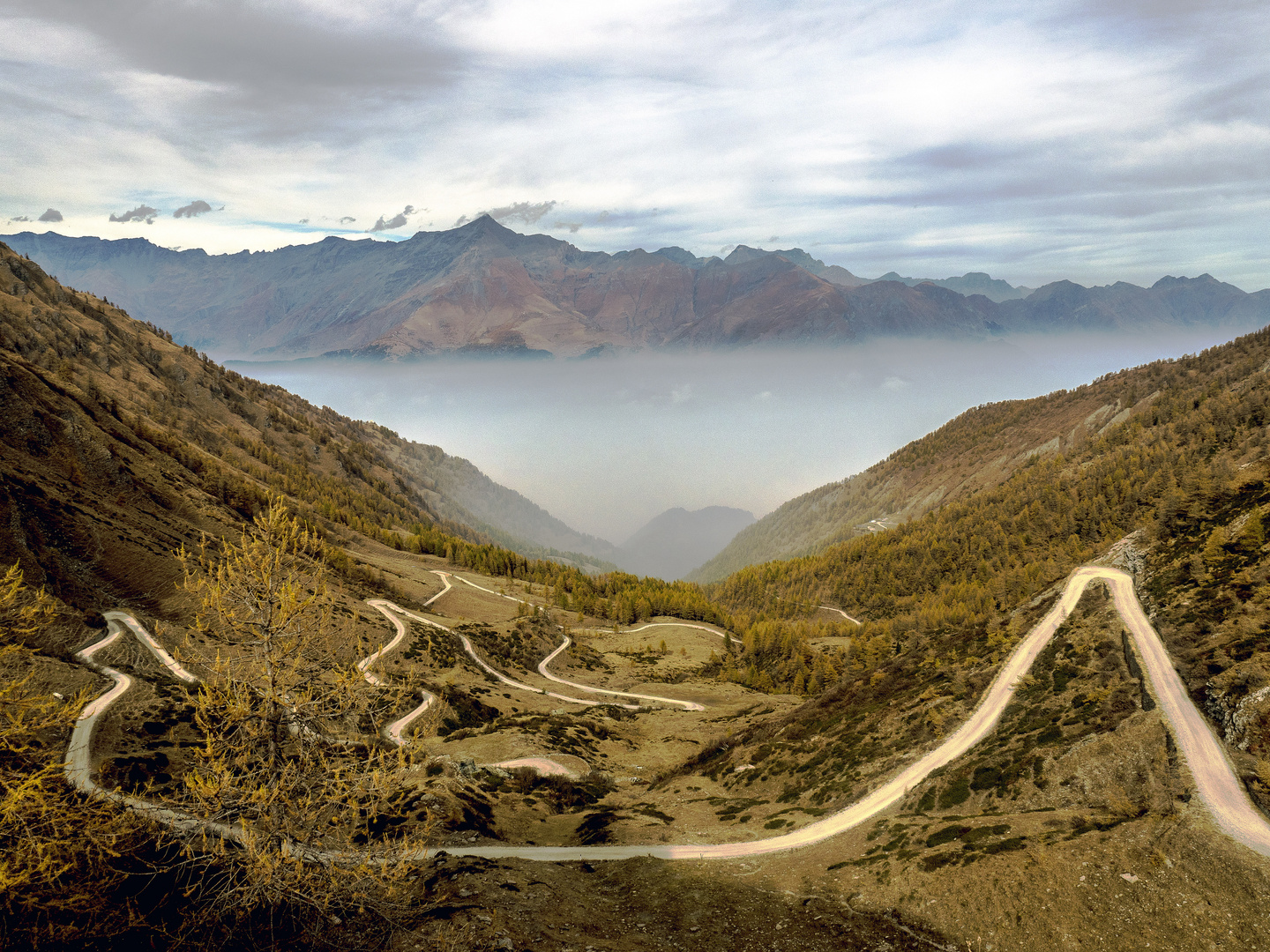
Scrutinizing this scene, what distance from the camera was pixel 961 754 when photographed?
45344 millimetres

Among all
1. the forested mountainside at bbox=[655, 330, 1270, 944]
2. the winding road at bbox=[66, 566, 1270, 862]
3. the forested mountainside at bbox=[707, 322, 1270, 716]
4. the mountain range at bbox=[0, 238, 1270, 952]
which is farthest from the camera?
the forested mountainside at bbox=[707, 322, 1270, 716]

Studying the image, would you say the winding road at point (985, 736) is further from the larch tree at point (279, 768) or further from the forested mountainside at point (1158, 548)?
the larch tree at point (279, 768)

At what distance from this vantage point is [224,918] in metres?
17.5

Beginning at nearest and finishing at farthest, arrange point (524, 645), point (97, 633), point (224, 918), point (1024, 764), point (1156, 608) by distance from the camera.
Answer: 1. point (224, 918)
2. point (1024, 764)
3. point (97, 633)
4. point (1156, 608)
5. point (524, 645)

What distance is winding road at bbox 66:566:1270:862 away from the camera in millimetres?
27094

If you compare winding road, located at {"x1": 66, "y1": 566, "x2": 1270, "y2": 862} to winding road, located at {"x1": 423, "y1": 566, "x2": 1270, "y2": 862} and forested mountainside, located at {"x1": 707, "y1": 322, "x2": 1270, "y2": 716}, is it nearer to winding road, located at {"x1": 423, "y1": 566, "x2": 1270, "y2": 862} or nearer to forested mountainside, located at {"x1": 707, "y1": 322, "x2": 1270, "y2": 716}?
winding road, located at {"x1": 423, "y1": 566, "x2": 1270, "y2": 862}

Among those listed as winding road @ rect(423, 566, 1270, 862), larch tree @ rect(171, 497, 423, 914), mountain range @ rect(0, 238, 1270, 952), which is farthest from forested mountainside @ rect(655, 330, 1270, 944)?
larch tree @ rect(171, 497, 423, 914)

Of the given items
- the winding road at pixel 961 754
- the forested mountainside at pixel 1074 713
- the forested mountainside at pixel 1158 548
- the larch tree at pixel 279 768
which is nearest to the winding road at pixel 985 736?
the winding road at pixel 961 754

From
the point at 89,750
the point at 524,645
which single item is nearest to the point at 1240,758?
the point at 89,750

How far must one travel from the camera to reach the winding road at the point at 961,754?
2709cm

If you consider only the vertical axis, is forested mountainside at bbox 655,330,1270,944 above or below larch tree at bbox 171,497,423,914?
A: below

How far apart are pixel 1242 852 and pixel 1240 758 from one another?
899 cm

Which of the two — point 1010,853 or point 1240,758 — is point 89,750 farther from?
point 1240,758

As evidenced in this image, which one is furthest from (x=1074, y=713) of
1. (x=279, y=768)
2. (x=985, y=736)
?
(x=279, y=768)
